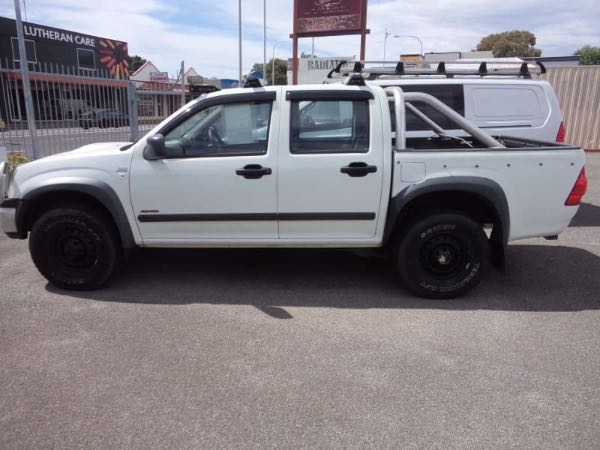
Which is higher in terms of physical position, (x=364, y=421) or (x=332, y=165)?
(x=332, y=165)

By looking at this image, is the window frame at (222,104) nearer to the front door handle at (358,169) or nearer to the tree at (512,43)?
the front door handle at (358,169)

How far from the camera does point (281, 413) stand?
2.69 meters

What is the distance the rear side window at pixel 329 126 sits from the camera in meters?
4.09

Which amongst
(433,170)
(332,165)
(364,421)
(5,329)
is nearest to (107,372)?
(5,329)

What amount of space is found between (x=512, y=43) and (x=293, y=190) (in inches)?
2465

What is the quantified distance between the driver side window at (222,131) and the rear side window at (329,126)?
268mm

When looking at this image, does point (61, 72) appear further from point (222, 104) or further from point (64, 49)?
point (222, 104)

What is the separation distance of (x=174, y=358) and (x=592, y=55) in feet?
254

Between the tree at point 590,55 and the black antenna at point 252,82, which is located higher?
the tree at point 590,55

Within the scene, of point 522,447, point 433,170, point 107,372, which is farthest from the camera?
point 433,170

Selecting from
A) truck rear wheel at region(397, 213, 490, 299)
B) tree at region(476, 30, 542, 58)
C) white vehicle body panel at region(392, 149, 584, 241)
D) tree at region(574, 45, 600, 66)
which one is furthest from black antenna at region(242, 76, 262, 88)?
tree at region(574, 45, 600, 66)

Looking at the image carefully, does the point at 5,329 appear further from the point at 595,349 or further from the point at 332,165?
the point at 595,349

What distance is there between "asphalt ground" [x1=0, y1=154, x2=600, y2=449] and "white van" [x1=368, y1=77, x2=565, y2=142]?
96.2 inches

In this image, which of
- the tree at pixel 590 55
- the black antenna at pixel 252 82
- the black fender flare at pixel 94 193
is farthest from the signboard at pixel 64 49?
the tree at pixel 590 55
